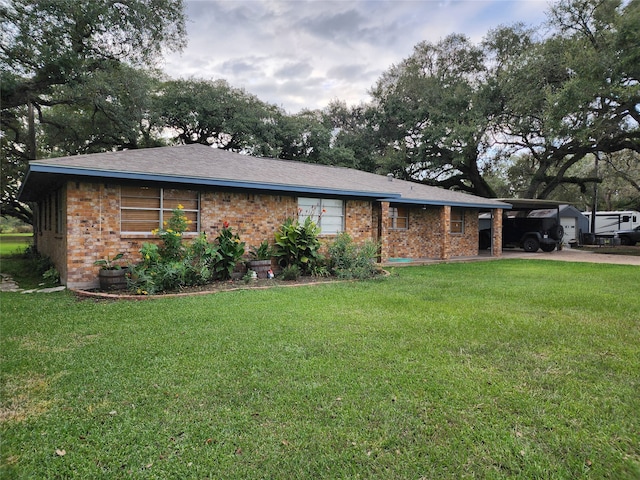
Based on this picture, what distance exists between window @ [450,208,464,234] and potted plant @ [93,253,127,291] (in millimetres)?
13043

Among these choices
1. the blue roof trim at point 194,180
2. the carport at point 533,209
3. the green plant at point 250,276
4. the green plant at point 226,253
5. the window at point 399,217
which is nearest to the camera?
the blue roof trim at point 194,180

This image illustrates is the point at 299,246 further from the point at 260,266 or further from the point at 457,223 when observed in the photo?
the point at 457,223

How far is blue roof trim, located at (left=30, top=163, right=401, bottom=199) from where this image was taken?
23.3ft

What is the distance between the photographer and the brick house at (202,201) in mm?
7703

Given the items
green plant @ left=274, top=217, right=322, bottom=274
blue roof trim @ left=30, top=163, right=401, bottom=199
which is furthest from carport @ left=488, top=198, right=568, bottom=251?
green plant @ left=274, top=217, right=322, bottom=274

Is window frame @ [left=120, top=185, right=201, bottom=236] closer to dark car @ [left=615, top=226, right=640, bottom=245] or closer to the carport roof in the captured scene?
the carport roof

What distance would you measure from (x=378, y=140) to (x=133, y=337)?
25.1 metres

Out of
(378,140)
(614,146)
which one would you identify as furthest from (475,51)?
(614,146)

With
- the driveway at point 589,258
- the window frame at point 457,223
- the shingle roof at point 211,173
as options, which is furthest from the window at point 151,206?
the driveway at point 589,258

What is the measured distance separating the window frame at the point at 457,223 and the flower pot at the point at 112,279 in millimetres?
12839

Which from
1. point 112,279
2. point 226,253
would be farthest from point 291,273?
point 112,279

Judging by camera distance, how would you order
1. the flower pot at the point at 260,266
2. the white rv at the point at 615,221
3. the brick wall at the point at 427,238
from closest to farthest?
the flower pot at the point at 260,266
the brick wall at the point at 427,238
the white rv at the point at 615,221

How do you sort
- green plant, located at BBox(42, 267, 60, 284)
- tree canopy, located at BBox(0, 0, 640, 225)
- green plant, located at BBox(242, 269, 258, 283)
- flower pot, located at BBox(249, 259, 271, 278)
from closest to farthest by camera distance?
green plant, located at BBox(242, 269, 258, 283) < green plant, located at BBox(42, 267, 60, 284) < flower pot, located at BBox(249, 259, 271, 278) < tree canopy, located at BBox(0, 0, 640, 225)

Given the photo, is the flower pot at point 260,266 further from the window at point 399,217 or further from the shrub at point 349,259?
the window at point 399,217
